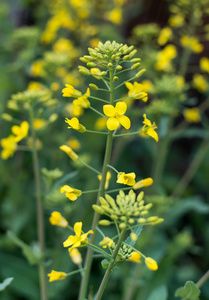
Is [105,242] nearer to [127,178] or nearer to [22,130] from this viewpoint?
[127,178]

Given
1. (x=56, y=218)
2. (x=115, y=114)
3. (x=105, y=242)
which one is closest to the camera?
(x=105, y=242)

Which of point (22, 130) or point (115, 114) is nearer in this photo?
point (115, 114)

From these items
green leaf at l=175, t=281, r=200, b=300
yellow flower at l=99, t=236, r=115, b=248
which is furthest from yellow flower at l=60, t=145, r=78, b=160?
green leaf at l=175, t=281, r=200, b=300

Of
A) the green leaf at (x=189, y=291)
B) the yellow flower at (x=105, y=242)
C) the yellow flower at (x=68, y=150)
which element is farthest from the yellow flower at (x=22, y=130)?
the green leaf at (x=189, y=291)

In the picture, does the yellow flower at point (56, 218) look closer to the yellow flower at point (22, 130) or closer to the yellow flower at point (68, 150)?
the yellow flower at point (68, 150)

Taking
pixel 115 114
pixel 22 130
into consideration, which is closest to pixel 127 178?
pixel 115 114

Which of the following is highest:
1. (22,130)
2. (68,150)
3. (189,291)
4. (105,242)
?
(22,130)

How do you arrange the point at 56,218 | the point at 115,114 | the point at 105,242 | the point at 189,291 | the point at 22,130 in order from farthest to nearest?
1. the point at 22,130
2. the point at 56,218
3. the point at 189,291
4. the point at 115,114
5. the point at 105,242

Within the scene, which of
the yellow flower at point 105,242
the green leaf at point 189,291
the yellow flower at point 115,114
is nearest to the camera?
the yellow flower at point 105,242

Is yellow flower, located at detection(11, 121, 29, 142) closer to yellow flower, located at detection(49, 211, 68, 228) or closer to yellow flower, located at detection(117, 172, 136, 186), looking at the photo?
yellow flower, located at detection(49, 211, 68, 228)
